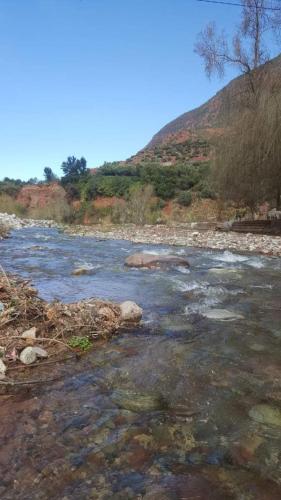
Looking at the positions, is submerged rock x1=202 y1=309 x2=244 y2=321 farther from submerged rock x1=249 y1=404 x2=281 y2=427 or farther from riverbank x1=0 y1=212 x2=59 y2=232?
riverbank x1=0 y1=212 x2=59 y2=232

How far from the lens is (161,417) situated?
2.81m

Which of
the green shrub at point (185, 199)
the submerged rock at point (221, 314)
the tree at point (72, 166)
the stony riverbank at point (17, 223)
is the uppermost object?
the tree at point (72, 166)

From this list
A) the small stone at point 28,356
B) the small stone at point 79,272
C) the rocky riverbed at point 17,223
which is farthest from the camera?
the rocky riverbed at point 17,223

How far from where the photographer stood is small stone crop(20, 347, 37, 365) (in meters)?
3.66

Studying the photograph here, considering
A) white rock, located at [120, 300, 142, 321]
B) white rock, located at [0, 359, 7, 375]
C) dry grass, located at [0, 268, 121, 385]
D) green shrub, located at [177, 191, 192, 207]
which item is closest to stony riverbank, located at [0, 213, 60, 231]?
green shrub, located at [177, 191, 192, 207]

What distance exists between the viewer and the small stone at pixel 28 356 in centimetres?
366

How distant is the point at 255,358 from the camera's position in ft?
12.6

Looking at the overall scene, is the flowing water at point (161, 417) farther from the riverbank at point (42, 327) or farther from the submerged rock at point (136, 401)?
the riverbank at point (42, 327)

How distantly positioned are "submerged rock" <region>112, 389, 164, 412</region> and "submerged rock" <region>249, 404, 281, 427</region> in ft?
2.15

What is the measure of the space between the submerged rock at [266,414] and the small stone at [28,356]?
1.94 m

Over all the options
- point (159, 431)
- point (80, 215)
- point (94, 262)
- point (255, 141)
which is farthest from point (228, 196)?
point (80, 215)

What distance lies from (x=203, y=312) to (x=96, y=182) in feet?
139

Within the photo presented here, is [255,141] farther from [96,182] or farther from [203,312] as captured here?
[96,182]

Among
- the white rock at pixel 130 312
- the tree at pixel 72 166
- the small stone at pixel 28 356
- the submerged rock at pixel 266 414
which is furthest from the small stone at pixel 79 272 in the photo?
the tree at pixel 72 166
